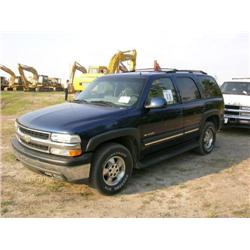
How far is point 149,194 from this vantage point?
166 inches

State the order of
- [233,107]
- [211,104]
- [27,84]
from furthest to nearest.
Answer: [27,84]
[233,107]
[211,104]

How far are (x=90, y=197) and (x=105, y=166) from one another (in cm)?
53

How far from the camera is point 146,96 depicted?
4570 mm

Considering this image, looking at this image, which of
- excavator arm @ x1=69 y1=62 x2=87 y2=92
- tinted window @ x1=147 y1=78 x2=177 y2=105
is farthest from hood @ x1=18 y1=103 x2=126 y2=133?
excavator arm @ x1=69 y1=62 x2=87 y2=92

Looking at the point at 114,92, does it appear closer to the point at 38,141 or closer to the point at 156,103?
the point at 156,103

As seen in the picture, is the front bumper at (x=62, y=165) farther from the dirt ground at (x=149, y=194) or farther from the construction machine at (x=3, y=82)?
the construction machine at (x=3, y=82)

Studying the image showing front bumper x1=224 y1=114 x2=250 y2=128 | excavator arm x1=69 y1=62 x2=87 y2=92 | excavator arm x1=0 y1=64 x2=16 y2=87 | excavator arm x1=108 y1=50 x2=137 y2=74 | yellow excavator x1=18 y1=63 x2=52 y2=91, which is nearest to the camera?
front bumper x1=224 y1=114 x2=250 y2=128

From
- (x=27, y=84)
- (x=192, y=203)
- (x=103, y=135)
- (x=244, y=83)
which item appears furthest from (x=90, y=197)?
(x=27, y=84)

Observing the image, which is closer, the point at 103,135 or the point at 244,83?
the point at 103,135

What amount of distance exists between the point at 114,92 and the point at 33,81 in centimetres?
3245

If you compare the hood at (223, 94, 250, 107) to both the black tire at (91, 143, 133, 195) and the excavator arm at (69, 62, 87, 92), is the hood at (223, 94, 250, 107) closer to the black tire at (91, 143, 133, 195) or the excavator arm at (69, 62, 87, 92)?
Result: the black tire at (91, 143, 133, 195)

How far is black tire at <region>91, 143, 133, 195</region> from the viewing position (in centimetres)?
384

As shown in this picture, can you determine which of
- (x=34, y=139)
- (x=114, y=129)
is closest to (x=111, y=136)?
(x=114, y=129)

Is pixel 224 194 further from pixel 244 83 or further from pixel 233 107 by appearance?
pixel 244 83
